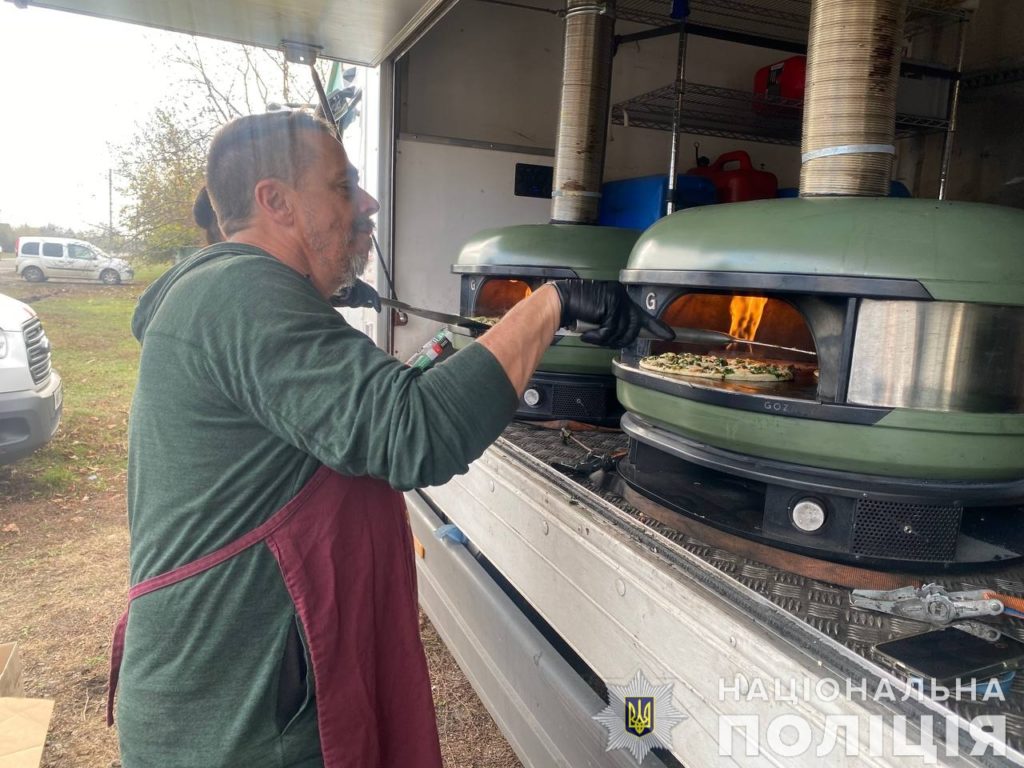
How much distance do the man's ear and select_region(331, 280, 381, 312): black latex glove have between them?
0.59 metres

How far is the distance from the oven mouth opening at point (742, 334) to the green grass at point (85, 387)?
3.54m

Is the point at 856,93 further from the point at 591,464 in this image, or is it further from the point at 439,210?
the point at 439,210

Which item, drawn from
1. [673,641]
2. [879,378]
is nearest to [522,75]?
[879,378]

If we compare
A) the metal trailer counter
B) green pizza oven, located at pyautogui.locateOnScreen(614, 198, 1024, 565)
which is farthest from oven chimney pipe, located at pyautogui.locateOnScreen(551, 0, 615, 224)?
green pizza oven, located at pyautogui.locateOnScreen(614, 198, 1024, 565)

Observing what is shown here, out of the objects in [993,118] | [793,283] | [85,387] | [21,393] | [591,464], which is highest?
[993,118]

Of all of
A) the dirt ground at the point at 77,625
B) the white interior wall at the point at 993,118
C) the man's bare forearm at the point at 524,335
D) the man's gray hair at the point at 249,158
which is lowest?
the dirt ground at the point at 77,625

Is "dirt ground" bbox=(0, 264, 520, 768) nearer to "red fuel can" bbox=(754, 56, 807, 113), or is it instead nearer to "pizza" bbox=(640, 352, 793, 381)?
"pizza" bbox=(640, 352, 793, 381)

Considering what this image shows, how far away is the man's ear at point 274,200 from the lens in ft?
4.15

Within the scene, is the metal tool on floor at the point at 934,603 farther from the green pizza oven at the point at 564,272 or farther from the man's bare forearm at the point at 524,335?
the green pizza oven at the point at 564,272

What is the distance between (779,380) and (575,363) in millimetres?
1034

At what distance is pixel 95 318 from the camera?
12.5 meters

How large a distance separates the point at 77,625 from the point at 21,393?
6.96 feet

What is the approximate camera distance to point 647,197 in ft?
12.5

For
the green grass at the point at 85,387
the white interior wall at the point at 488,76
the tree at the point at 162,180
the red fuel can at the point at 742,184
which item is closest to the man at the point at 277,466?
the white interior wall at the point at 488,76
